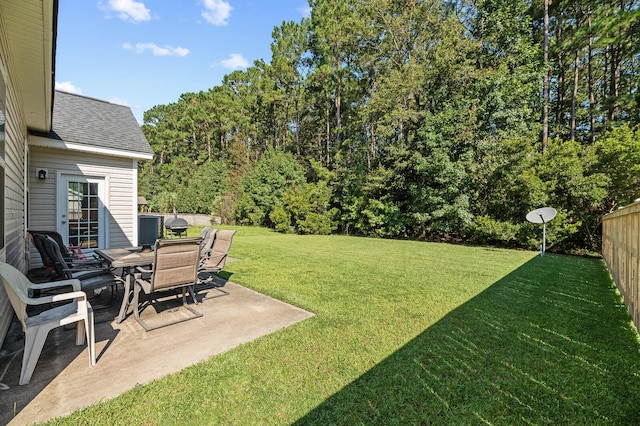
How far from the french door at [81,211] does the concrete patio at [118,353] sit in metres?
4.21

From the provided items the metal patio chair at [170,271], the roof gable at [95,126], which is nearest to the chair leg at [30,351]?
the metal patio chair at [170,271]

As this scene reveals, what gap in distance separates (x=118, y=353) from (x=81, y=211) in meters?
5.99

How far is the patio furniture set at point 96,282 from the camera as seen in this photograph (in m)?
2.43

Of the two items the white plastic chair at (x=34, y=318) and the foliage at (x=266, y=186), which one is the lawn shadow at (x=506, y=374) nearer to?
the white plastic chair at (x=34, y=318)

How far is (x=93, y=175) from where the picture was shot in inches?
291

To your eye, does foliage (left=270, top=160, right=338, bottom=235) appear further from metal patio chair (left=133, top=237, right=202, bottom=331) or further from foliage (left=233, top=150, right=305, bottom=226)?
metal patio chair (left=133, top=237, right=202, bottom=331)

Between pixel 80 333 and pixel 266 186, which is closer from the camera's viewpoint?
pixel 80 333

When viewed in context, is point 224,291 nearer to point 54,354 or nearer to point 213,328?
point 213,328

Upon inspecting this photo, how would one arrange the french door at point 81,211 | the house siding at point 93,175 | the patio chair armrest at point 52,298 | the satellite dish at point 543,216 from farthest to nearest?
the satellite dish at point 543,216
the french door at point 81,211
the house siding at point 93,175
the patio chair armrest at point 52,298

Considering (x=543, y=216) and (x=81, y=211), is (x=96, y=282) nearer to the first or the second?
(x=81, y=211)

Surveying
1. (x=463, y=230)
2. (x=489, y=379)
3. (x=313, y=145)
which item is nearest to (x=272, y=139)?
(x=313, y=145)

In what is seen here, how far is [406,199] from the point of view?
1723cm

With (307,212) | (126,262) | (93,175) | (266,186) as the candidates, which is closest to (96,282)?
(126,262)

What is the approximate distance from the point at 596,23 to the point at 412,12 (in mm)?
16716
